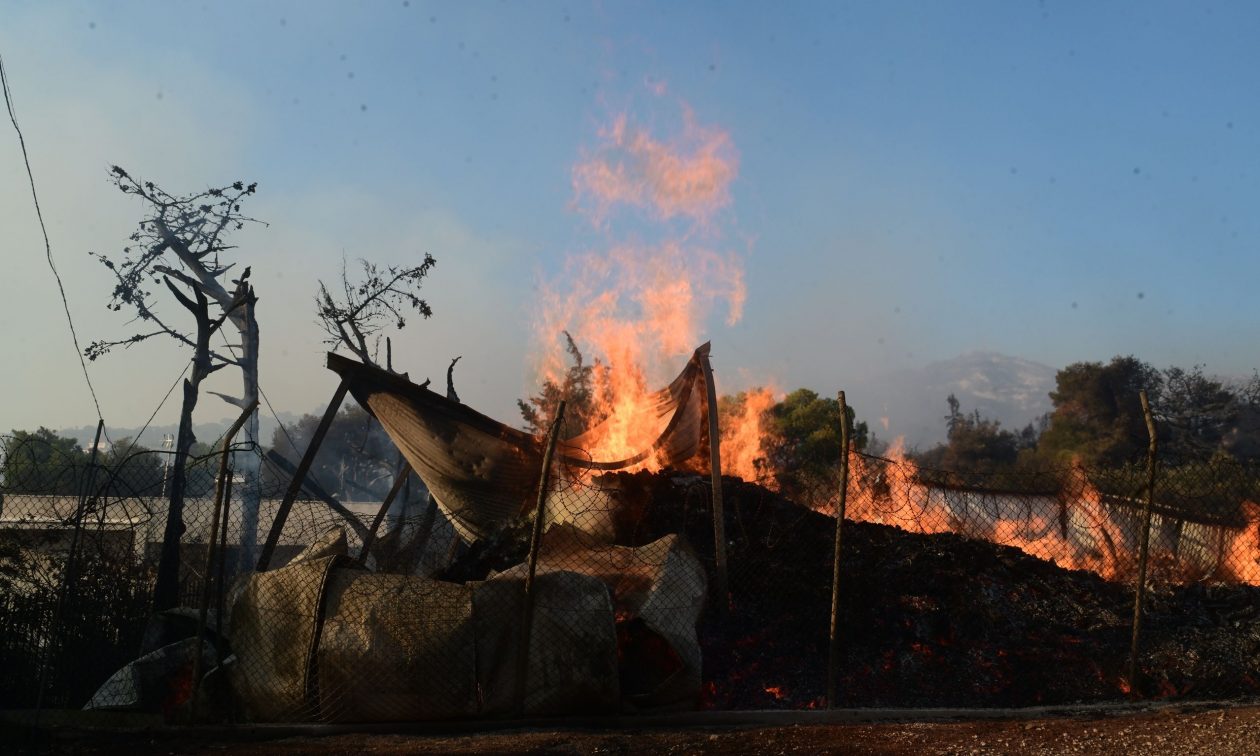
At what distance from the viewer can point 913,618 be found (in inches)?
354

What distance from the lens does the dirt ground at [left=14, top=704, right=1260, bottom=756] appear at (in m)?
5.88

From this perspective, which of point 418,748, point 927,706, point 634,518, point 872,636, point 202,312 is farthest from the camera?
point 202,312

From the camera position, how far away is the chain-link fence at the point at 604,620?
6.80 metres

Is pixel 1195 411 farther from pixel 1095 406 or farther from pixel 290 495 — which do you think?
pixel 290 495

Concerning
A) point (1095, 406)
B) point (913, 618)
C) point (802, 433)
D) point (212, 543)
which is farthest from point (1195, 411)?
point (212, 543)

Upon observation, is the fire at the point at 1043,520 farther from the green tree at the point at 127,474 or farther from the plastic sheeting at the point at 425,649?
the green tree at the point at 127,474

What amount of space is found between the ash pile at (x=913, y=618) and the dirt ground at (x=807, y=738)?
3.67 ft

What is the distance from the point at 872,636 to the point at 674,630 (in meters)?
2.58

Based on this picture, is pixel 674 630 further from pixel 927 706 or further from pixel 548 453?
pixel 927 706

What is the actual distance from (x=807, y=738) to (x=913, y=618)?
10.7 ft

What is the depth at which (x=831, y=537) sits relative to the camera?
33.6 feet

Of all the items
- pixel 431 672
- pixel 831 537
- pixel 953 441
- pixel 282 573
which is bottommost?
pixel 431 672

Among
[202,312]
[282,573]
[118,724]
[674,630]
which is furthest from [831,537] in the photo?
[202,312]

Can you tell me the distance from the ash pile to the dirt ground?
1.12 meters
